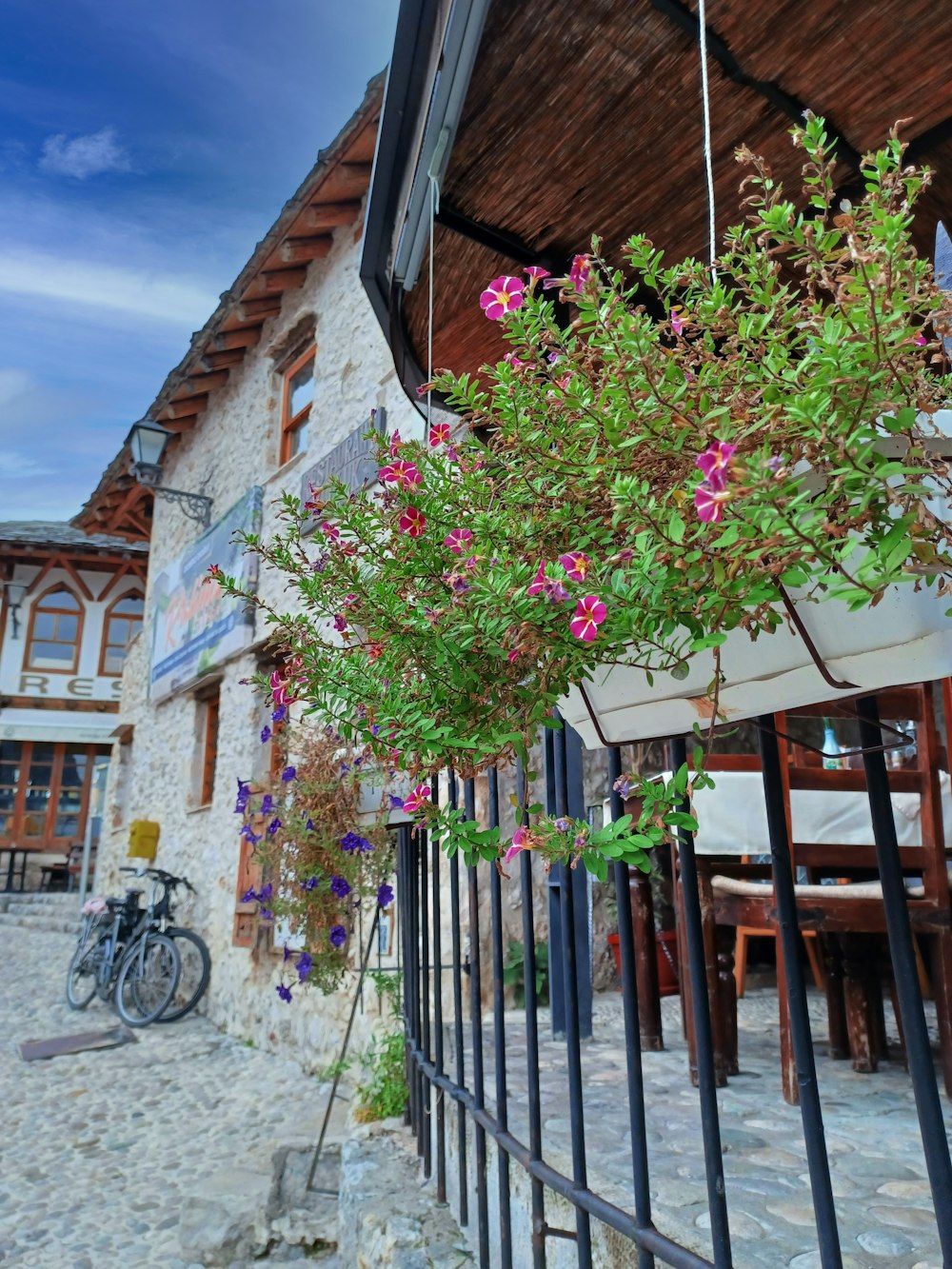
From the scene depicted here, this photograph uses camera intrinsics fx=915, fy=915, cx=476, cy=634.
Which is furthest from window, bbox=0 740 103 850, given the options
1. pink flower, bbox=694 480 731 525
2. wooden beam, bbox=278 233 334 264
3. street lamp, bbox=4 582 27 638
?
pink flower, bbox=694 480 731 525

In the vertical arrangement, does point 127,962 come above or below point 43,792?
below

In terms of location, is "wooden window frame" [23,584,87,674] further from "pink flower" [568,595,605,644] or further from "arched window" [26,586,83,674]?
"pink flower" [568,595,605,644]

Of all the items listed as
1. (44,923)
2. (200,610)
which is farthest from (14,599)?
(200,610)

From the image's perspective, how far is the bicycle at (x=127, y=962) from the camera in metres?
7.58

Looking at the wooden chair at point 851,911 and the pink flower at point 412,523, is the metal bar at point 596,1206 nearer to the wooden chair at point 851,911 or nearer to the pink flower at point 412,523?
the wooden chair at point 851,911

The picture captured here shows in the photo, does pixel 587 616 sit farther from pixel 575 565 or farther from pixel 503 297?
pixel 503 297

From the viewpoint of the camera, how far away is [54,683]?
17812 millimetres

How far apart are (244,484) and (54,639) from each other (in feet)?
37.3

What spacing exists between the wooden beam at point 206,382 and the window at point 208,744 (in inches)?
131

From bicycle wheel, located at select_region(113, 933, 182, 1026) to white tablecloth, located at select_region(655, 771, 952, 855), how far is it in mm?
5916

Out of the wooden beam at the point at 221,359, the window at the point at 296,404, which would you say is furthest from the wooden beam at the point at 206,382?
the window at the point at 296,404

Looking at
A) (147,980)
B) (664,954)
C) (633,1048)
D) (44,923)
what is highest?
(633,1048)

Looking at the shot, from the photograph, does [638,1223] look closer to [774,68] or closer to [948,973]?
[948,973]

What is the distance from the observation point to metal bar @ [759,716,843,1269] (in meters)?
0.95
